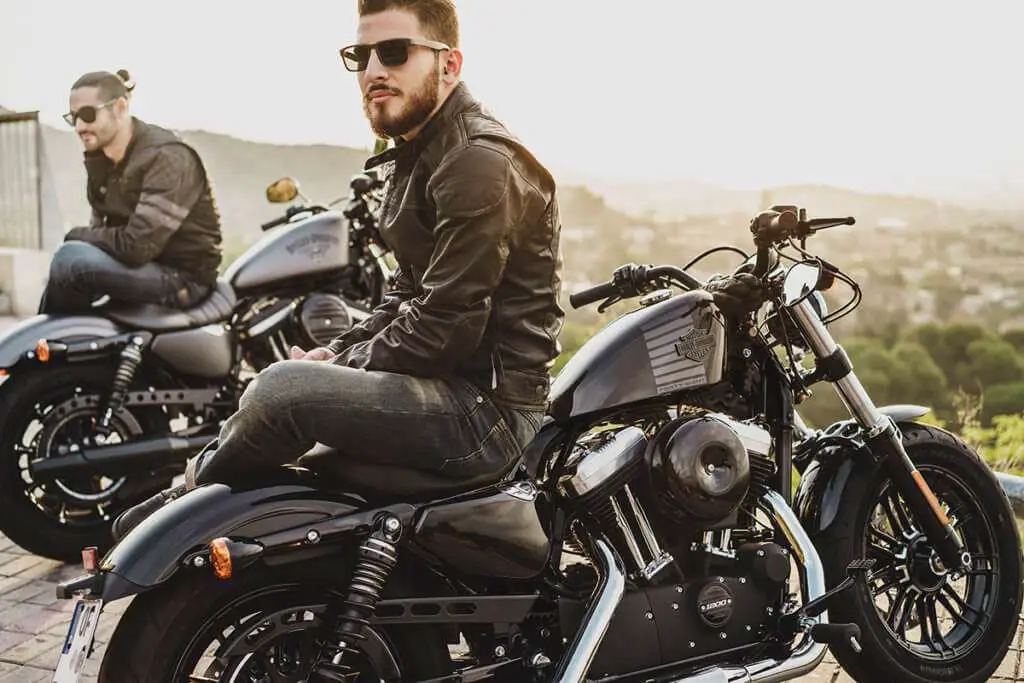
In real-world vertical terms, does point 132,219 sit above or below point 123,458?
above

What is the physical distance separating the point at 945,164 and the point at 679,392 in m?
11.4

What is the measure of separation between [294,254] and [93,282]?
100 cm

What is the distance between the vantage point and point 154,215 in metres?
5.54

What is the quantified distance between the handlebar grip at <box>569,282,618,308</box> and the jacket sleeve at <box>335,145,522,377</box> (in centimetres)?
95

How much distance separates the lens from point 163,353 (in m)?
5.44

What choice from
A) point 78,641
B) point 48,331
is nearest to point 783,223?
point 78,641

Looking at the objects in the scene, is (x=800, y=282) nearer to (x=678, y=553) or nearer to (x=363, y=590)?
(x=678, y=553)

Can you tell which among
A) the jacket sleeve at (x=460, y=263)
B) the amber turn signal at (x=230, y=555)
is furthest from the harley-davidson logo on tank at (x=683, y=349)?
the amber turn signal at (x=230, y=555)

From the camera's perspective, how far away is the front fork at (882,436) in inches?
142

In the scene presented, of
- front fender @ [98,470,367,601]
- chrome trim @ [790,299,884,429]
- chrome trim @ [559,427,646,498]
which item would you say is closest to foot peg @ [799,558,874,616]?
chrome trim @ [790,299,884,429]

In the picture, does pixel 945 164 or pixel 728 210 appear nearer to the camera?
pixel 728 210

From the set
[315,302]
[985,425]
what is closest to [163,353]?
[315,302]

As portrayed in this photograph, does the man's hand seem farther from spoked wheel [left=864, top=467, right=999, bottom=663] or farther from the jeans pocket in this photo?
spoked wheel [left=864, top=467, right=999, bottom=663]

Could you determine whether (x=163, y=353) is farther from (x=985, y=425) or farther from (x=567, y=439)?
(x=985, y=425)
